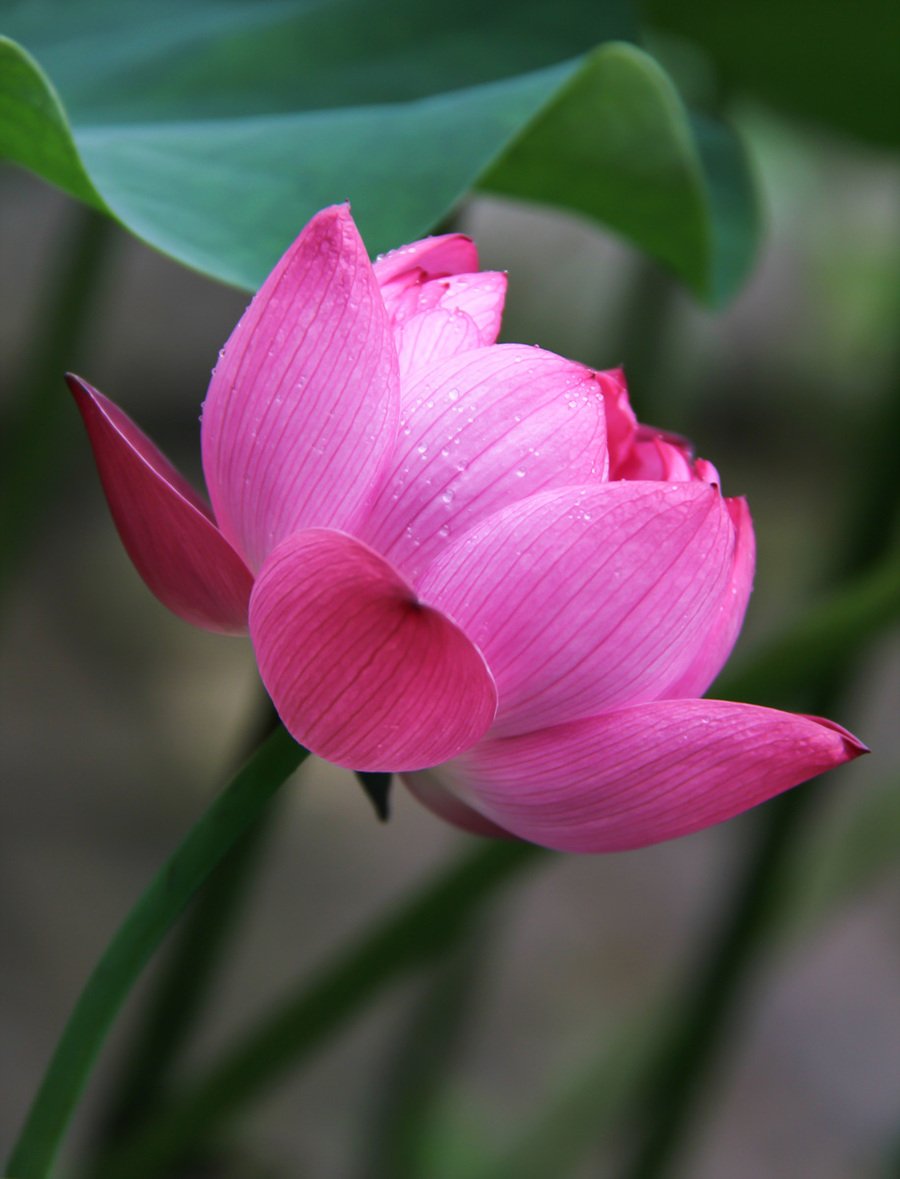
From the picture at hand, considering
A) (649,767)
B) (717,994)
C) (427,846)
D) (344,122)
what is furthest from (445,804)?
(427,846)

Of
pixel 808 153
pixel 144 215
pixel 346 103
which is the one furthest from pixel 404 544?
pixel 808 153

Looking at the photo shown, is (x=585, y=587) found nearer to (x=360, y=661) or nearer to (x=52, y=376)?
(x=360, y=661)

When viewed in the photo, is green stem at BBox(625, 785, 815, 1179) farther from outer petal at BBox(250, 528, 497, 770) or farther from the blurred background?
outer petal at BBox(250, 528, 497, 770)

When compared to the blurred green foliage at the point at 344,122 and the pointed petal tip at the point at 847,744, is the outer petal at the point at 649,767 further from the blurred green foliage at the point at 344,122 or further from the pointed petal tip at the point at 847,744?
the blurred green foliage at the point at 344,122

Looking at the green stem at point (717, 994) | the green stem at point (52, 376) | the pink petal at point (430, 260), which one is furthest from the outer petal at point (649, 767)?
the green stem at point (52, 376)

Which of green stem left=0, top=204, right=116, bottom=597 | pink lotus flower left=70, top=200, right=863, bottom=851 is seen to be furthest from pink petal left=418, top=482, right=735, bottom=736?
green stem left=0, top=204, right=116, bottom=597

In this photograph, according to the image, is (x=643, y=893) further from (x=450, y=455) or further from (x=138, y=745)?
(x=450, y=455)

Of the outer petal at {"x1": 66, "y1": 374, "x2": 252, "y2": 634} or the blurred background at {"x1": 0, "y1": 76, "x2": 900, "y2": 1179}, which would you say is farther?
the blurred background at {"x1": 0, "y1": 76, "x2": 900, "y2": 1179}
